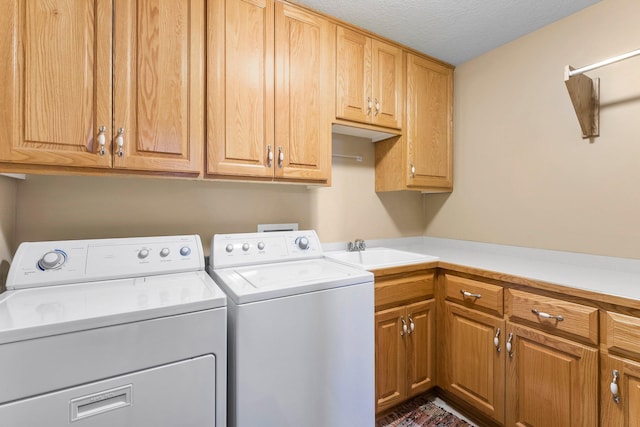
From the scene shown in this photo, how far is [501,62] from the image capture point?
2.04 metres

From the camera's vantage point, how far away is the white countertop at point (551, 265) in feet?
4.13

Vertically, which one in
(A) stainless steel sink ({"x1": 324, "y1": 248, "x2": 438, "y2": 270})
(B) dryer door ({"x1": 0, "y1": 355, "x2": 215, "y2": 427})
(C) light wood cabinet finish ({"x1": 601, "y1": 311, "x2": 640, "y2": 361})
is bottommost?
(B) dryer door ({"x1": 0, "y1": 355, "x2": 215, "y2": 427})

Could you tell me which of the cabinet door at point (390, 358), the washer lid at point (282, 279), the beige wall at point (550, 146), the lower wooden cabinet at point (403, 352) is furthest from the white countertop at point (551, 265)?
the washer lid at point (282, 279)

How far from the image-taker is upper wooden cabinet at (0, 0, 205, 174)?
107 cm

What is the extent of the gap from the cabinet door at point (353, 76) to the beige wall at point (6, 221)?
5.23ft

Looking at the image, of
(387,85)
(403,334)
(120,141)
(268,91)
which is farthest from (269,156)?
(403,334)

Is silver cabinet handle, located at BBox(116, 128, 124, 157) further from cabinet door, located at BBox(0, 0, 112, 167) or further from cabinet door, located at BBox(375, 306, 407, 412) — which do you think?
cabinet door, located at BBox(375, 306, 407, 412)

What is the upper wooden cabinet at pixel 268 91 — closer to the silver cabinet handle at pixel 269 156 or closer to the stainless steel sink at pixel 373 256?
the silver cabinet handle at pixel 269 156

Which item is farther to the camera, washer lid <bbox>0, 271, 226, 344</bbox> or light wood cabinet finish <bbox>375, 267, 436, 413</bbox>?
light wood cabinet finish <bbox>375, 267, 436, 413</bbox>

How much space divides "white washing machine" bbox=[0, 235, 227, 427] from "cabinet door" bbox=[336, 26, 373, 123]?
1298 mm

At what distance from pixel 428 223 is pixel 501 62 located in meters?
1.30

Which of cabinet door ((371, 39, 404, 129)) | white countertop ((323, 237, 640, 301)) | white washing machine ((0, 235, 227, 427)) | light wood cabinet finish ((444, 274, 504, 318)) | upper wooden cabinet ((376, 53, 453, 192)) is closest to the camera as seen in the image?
white washing machine ((0, 235, 227, 427))

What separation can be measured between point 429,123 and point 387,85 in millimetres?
469

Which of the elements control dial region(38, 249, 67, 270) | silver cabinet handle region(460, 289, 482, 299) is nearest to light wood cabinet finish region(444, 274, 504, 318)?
silver cabinet handle region(460, 289, 482, 299)
